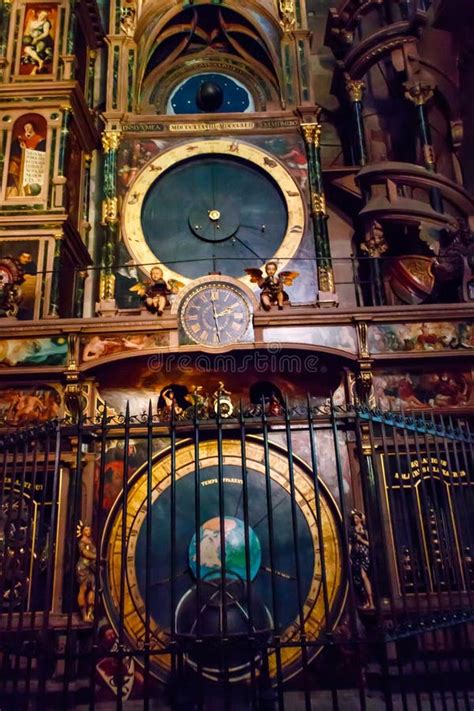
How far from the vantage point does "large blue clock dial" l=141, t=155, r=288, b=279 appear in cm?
1132

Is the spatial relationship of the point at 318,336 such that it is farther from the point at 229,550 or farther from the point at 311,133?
the point at 311,133

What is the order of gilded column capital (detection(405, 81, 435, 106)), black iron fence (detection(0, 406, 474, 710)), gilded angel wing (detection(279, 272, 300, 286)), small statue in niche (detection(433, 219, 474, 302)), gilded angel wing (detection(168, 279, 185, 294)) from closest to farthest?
black iron fence (detection(0, 406, 474, 710))
small statue in niche (detection(433, 219, 474, 302))
gilded angel wing (detection(279, 272, 300, 286))
gilded angel wing (detection(168, 279, 185, 294))
gilded column capital (detection(405, 81, 435, 106))

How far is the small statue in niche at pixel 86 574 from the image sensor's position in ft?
26.5

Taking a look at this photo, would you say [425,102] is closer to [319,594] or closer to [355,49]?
[355,49]

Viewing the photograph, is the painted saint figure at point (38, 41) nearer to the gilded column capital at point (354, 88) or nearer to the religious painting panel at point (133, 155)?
the religious painting panel at point (133, 155)

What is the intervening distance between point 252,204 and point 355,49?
4.07 m

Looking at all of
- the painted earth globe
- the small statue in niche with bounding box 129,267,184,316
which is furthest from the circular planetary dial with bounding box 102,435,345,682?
the small statue in niche with bounding box 129,267,184,316

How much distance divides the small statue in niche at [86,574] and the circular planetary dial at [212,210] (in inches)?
183

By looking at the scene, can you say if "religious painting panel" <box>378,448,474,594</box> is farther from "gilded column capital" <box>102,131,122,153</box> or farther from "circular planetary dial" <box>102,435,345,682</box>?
"gilded column capital" <box>102,131,122,153</box>

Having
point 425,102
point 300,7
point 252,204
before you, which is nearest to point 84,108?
point 252,204

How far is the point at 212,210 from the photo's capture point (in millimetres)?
11688

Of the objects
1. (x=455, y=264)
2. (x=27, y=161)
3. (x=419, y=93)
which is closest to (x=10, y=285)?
(x=27, y=161)

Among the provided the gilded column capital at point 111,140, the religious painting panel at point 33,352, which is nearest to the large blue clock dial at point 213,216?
the gilded column capital at point 111,140

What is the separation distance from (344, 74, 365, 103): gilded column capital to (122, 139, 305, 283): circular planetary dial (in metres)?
2.49
